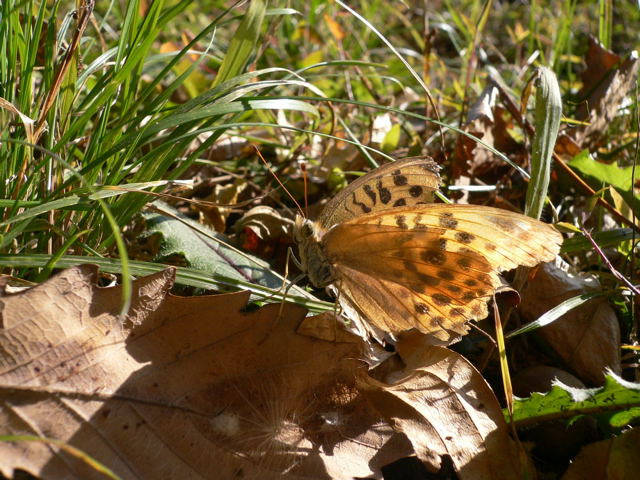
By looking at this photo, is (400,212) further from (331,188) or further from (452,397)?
(331,188)

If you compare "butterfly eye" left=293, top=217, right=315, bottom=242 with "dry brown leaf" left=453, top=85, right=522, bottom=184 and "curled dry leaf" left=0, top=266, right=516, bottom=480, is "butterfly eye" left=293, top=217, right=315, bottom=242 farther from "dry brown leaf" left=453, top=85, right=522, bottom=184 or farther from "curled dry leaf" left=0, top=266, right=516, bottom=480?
"dry brown leaf" left=453, top=85, right=522, bottom=184

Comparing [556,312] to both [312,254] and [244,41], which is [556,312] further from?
[244,41]

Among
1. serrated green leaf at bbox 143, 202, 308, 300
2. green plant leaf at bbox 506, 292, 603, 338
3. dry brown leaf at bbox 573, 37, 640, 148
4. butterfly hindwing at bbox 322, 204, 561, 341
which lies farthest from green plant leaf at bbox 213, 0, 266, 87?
dry brown leaf at bbox 573, 37, 640, 148

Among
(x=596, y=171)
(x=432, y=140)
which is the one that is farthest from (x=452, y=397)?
(x=432, y=140)

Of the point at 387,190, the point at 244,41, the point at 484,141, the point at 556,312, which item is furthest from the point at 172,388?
the point at 484,141

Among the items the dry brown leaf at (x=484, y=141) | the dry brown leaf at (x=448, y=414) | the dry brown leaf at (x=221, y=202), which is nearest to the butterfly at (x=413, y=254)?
the dry brown leaf at (x=448, y=414)

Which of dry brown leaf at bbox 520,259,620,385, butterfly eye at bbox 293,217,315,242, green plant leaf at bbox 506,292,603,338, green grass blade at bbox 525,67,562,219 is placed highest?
green grass blade at bbox 525,67,562,219

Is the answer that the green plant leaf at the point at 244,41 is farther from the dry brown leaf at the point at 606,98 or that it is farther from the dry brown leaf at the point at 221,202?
the dry brown leaf at the point at 606,98

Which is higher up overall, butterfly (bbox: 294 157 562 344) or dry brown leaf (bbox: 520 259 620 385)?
butterfly (bbox: 294 157 562 344)
